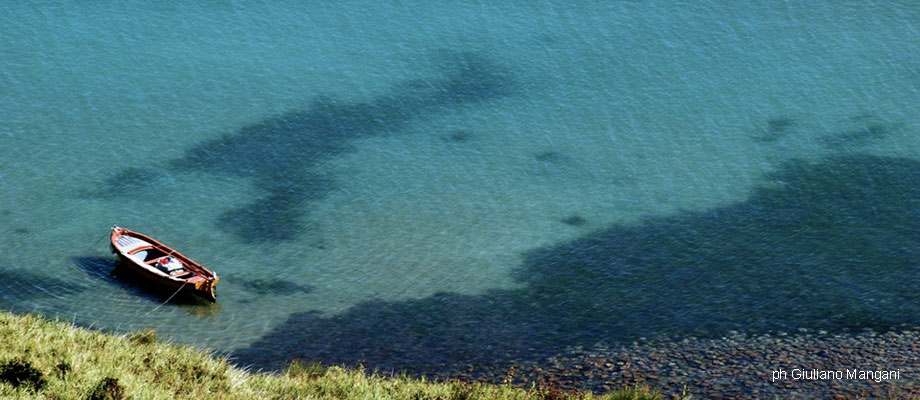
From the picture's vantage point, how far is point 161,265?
53438 millimetres

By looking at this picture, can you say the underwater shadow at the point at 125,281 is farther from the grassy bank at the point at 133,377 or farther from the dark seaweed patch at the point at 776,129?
the dark seaweed patch at the point at 776,129

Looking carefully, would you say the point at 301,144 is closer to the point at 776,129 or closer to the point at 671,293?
the point at 671,293

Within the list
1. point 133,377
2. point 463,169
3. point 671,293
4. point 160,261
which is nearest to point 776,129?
point 463,169

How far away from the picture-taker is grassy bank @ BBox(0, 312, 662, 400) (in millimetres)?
28562

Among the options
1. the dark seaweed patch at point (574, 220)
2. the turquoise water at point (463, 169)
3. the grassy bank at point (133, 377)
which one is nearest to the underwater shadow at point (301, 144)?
the turquoise water at point (463, 169)

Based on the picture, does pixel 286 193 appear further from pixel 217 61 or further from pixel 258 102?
pixel 217 61

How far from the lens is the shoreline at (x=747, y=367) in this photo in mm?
44344

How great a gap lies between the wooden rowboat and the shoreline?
13.1 m

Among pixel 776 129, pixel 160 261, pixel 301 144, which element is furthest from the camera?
pixel 776 129

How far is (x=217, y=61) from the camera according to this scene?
82.2 meters

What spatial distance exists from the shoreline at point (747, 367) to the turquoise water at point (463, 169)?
1.47m

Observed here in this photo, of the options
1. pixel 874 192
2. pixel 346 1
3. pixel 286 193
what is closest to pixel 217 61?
pixel 346 1

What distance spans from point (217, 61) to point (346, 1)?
1507cm

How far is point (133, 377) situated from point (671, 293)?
31040 mm
